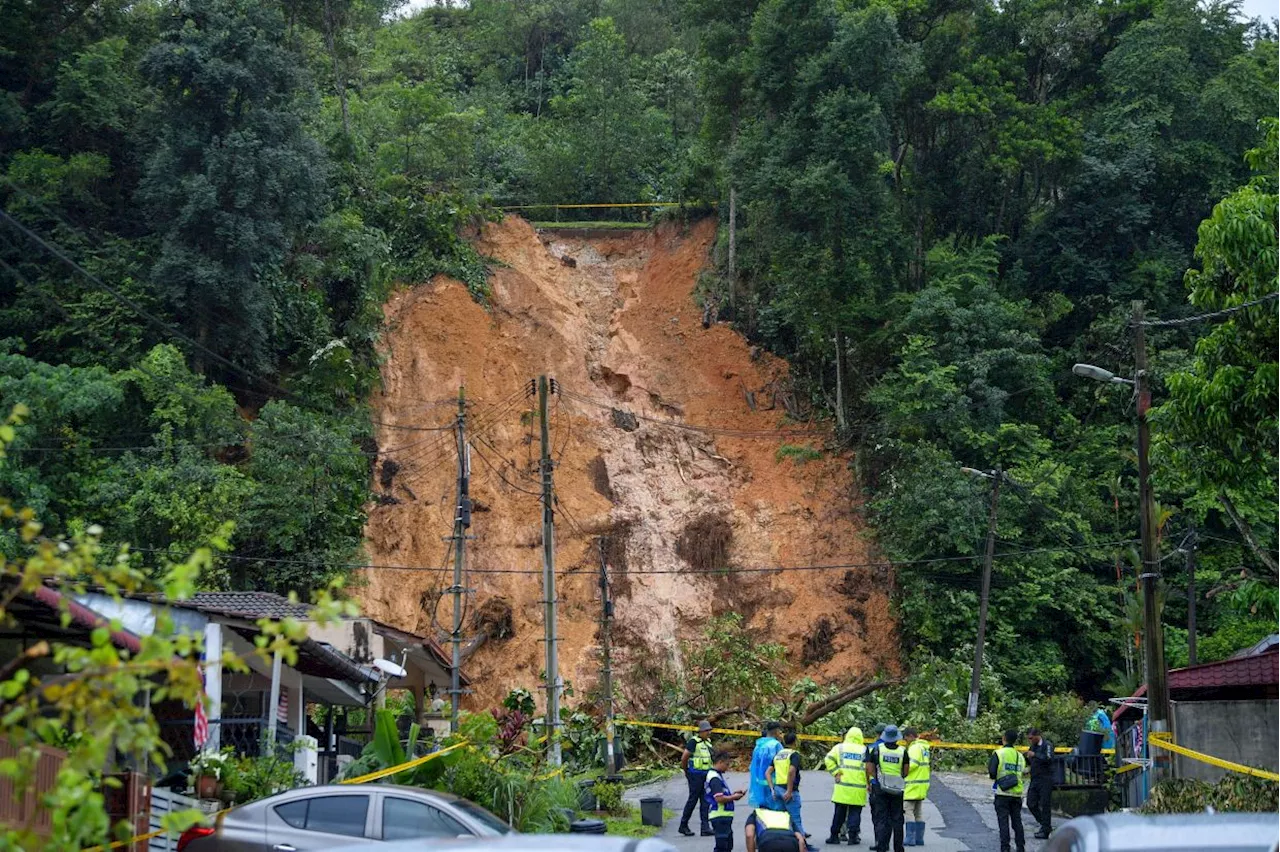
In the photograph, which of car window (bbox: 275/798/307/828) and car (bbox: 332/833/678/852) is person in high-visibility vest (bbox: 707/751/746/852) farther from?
car (bbox: 332/833/678/852)

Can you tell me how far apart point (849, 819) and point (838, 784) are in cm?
48

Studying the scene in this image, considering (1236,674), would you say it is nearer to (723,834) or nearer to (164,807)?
(723,834)

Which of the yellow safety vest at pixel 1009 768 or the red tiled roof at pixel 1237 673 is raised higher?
the red tiled roof at pixel 1237 673

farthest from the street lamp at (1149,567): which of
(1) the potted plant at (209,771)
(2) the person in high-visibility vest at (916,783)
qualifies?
(1) the potted plant at (209,771)

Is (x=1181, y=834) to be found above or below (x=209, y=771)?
below

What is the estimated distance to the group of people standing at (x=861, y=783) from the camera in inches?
596

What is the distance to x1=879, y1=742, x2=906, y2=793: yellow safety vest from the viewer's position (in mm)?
16453

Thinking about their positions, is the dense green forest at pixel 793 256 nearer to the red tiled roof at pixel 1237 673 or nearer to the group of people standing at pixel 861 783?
the red tiled roof at pixel 1237 673

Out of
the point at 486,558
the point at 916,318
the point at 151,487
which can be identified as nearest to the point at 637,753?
the point at 486,558

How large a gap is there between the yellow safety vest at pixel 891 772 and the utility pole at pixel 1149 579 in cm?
422

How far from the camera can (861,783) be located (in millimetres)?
17688

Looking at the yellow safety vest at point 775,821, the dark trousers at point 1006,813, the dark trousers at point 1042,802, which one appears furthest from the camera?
the dark trousers at point 1042,802

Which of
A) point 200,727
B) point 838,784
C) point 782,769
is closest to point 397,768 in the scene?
point 200,727

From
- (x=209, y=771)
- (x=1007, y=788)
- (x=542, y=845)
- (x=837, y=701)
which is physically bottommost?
(x=1007, y=788)
